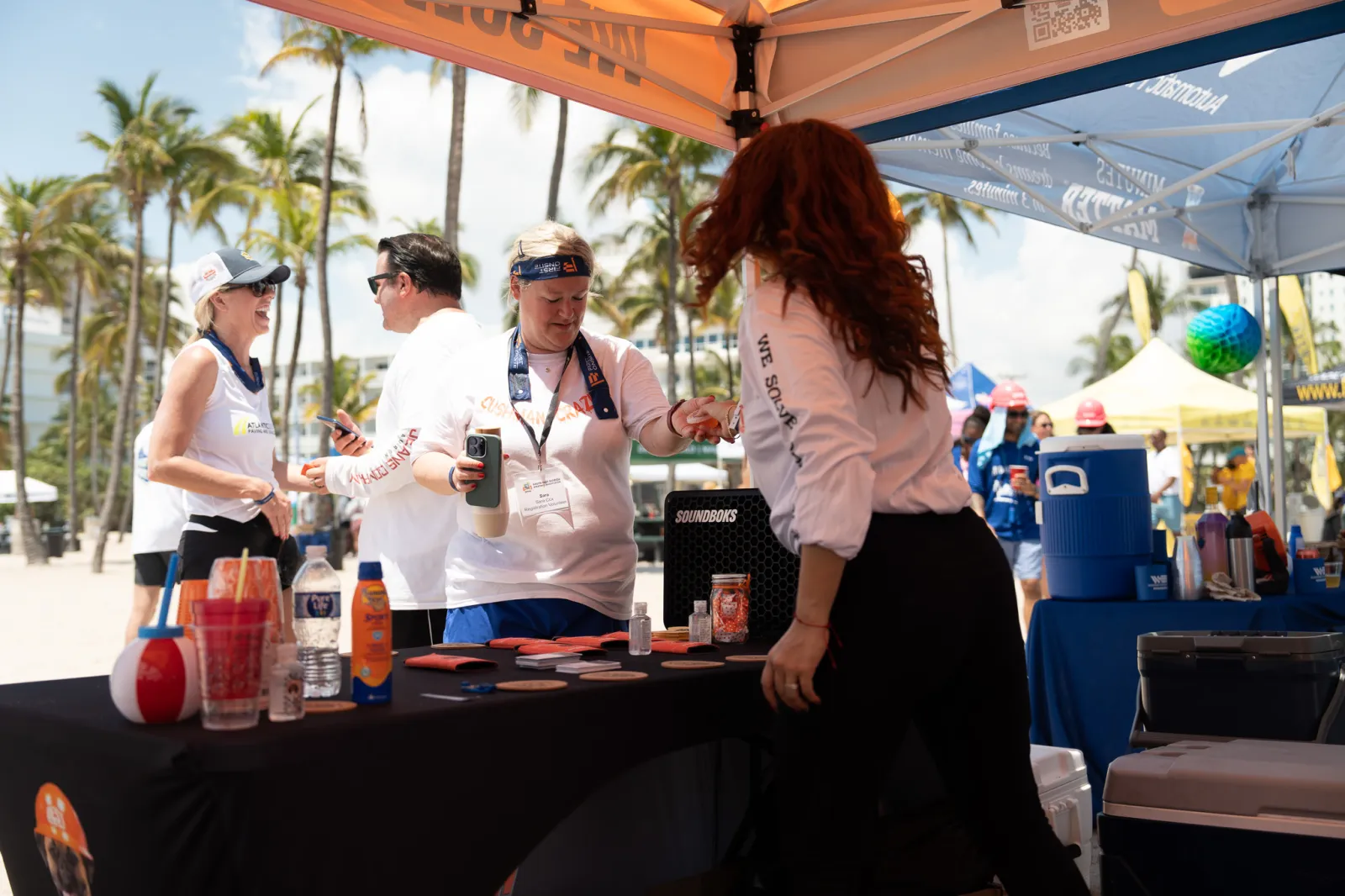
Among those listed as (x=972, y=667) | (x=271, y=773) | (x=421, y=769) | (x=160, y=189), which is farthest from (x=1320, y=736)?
(x=160, y=189)

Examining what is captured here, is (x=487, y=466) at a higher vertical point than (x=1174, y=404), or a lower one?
lower

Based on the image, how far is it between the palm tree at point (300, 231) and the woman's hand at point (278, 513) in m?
30.7

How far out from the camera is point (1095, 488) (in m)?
3.50

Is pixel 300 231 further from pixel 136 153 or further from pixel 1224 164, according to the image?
pixel 1224 164

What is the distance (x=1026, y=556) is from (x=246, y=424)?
17.7 feet

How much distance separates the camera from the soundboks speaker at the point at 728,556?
8.38ft

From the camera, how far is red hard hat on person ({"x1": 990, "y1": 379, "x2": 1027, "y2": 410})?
705 cm

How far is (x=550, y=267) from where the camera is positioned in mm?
2562

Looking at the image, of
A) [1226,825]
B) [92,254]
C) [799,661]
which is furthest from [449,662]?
[92,254]

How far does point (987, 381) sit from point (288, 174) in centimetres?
2470

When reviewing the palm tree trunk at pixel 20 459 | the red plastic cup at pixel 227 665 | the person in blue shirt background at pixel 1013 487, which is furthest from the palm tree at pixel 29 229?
the red plastic cup at pixel 227 665

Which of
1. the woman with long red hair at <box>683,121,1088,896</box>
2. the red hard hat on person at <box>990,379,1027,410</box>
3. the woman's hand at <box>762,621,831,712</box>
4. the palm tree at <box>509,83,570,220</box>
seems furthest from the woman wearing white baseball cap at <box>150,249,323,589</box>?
the palm tree at <box>509,83,570,220</box>

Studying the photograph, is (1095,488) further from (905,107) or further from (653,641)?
(653,641)

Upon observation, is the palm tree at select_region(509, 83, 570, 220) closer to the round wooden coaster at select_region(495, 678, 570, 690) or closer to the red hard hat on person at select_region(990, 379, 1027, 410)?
the red hard hat on person at select_region(990, 379, 1027, 410)
